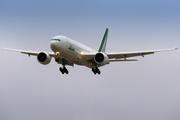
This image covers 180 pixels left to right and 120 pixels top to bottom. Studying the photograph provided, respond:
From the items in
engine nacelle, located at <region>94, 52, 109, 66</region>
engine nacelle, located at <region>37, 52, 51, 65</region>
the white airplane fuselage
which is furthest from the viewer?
engine nacelle, located at <region>94, 52, 109, 66</region>

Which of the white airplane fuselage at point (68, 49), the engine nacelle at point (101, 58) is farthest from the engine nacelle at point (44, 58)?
the engine nacelle at point (101, 58)

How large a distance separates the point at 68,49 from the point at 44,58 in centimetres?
418

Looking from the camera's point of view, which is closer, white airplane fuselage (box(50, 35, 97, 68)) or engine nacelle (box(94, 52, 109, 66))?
white airplane fuselage (box(50, 35, 97, 68))

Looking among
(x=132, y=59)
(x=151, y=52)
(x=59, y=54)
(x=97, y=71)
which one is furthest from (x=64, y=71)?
(x=151, y=52)

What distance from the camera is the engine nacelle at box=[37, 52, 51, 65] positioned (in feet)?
124

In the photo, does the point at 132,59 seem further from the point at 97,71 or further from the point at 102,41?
the point at 102,41

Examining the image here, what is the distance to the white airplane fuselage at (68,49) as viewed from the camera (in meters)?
34.5

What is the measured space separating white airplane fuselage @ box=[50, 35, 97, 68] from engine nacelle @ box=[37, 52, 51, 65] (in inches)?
103

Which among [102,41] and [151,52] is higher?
[102,41]

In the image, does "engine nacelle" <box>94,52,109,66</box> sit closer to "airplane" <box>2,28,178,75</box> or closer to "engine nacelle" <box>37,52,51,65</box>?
→ "airplane" <box>2,28,178,75</box>

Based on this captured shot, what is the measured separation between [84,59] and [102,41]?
11.9m

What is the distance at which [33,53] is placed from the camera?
41156mm

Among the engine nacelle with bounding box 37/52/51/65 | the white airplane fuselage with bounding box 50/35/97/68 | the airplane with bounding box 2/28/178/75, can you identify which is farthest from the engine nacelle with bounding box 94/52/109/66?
the engine nacelle with bounding box 37/52/51/65

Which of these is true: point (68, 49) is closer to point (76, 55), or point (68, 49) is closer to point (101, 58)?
point (76, 55)
